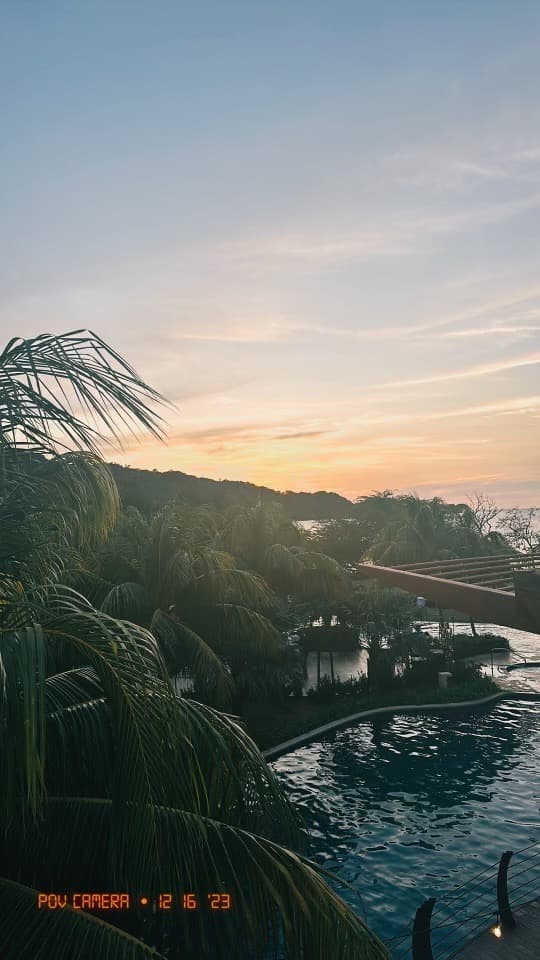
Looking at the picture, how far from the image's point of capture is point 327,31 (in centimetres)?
1103

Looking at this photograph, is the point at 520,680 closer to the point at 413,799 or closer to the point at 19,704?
the point at 413,799

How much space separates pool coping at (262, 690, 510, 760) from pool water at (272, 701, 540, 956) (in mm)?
315

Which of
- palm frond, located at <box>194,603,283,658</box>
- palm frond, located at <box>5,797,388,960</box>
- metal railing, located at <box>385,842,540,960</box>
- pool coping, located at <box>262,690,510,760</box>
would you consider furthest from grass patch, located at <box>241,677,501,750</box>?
palm frond, located at <box>5,797,388,960</box>

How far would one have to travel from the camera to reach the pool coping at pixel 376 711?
18594 millimetres

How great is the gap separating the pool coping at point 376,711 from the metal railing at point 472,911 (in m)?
7.40

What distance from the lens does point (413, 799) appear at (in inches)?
597

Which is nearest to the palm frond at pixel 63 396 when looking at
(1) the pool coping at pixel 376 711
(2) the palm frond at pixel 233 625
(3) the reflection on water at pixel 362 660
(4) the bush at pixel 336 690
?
(2) the palm frond at pixel 233 625

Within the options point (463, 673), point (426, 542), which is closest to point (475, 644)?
point (463, 673)

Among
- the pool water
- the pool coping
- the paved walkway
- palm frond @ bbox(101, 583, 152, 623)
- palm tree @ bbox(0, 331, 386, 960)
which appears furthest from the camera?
the paved walkway

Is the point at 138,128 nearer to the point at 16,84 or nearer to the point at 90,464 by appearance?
the point at 16,84

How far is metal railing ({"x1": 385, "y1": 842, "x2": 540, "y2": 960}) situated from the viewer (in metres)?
8.74

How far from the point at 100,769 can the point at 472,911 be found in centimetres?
882

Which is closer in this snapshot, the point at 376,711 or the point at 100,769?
the point at 100,769

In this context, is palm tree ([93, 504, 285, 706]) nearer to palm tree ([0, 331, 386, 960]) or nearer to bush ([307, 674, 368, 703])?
bush ([307, 674, 368, 703])
